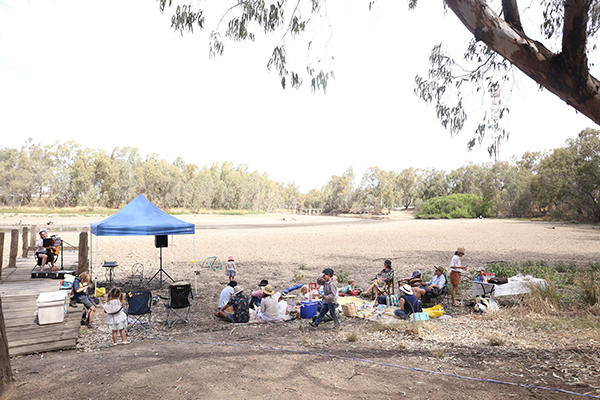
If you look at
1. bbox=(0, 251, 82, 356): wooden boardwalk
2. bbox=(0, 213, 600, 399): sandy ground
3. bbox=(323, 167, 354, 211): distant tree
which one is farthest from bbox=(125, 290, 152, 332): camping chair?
bbox=(323, 167, 354, 211): distant tree

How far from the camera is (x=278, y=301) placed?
826cm

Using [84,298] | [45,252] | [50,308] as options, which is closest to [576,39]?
[50,308]

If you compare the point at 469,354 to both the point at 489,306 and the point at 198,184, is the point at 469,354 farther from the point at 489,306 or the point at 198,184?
the point at 198,184

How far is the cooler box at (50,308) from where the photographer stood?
22.2 feet

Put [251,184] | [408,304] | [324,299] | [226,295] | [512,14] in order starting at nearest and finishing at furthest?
1. [512,14]
2. [324,299]
3. [408,304]
4. [226,295]
5. [251,184]

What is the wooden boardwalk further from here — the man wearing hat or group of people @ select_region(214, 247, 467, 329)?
the man wearing hat

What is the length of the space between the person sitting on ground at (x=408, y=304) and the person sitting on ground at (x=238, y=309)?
11.0 feet

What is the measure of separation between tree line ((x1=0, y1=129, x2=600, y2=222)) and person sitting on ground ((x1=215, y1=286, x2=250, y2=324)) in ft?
173

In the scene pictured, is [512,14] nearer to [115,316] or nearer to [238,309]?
[238,309]

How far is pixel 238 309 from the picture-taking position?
311 inches

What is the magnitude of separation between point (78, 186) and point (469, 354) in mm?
94873

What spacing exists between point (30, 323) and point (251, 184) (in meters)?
117

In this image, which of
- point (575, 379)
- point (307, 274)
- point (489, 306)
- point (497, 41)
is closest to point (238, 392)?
point (575, 379)

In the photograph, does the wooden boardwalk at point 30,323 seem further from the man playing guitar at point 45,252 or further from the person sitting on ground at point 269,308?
the person sitting on ground at point 269,308
